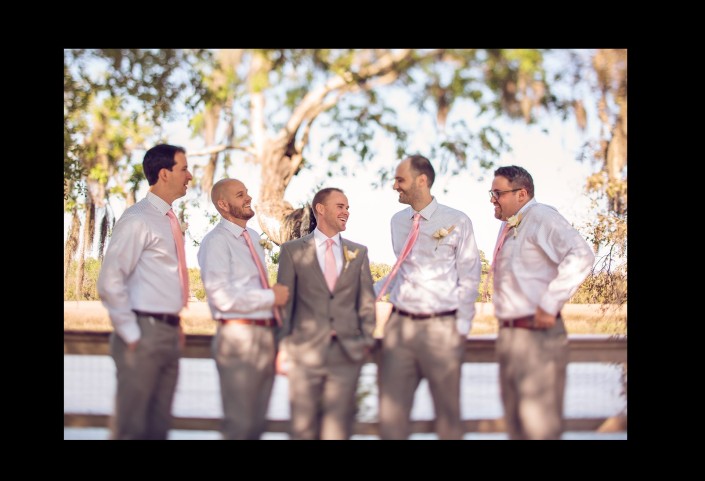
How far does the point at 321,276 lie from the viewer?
5719mm

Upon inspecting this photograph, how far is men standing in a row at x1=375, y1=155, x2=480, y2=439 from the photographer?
19.0 feet

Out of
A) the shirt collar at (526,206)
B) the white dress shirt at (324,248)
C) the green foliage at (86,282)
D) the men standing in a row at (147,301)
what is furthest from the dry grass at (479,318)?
the white dress shirt at (324,248)

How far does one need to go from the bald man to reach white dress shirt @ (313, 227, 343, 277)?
0.28m

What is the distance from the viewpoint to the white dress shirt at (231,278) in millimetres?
5723

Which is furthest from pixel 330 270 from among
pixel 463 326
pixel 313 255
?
pixel 463 326

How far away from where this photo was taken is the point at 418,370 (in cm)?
586

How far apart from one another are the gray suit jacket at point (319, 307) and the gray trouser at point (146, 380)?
0.72 meters

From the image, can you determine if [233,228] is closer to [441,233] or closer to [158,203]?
[158,203]

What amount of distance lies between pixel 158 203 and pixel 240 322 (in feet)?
2.95

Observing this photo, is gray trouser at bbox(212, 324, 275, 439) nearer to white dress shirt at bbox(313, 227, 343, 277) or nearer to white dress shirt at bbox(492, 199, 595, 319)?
white dress shirt at bbox(313, 227, 343, 277)

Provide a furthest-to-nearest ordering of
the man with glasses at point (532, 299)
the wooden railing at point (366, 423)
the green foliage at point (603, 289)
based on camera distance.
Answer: the green foliage at point (603, 289)
the wooden railing at point (366, 423)
the man with glasses at point (532, 299)

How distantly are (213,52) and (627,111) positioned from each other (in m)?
2.77

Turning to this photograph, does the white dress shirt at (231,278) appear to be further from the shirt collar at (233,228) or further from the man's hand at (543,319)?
the man's hand at (543,319)
